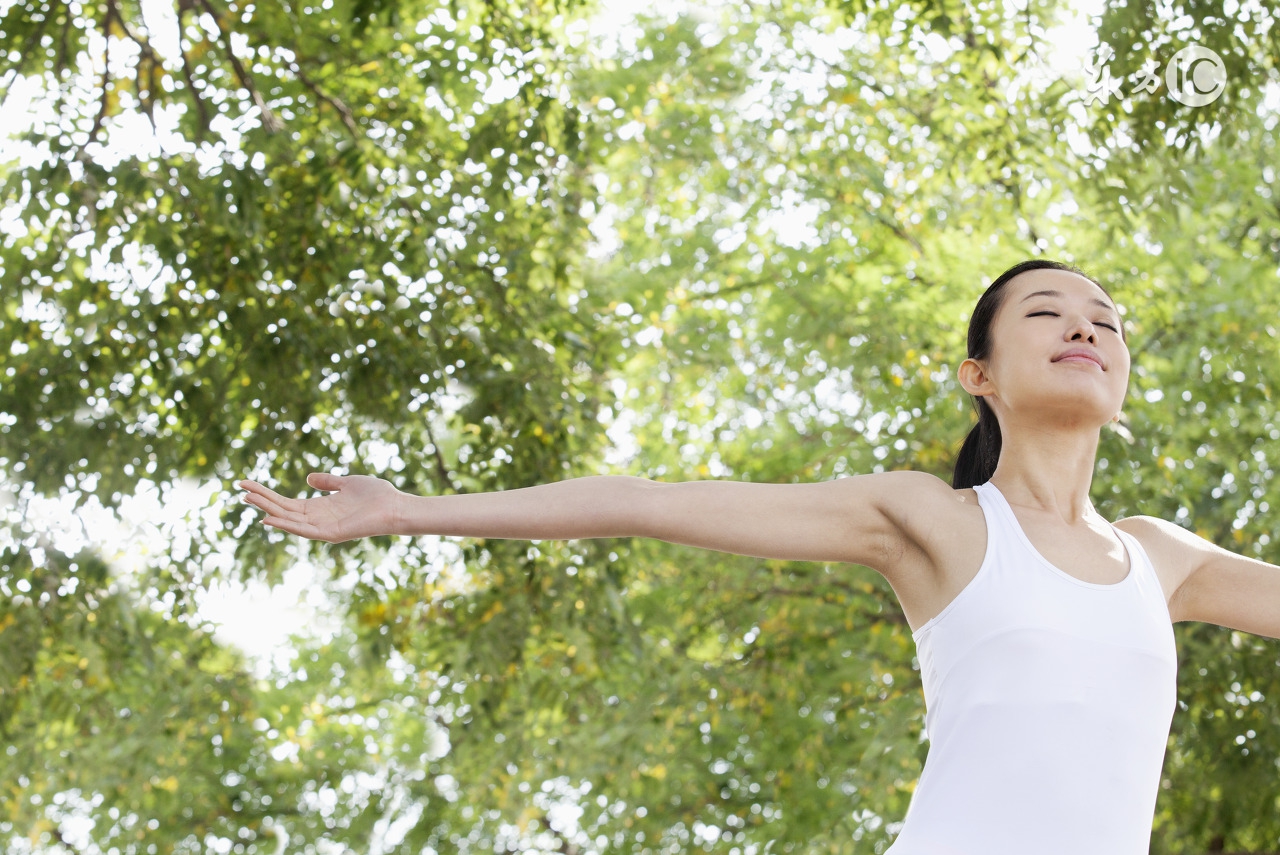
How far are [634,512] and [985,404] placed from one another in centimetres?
68

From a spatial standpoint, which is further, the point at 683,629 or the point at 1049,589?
the point at 683,629

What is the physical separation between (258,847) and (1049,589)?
908 cm

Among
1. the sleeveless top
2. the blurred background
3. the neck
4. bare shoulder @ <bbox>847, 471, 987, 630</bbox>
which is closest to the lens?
the sleeveless top

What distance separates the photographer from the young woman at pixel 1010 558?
4.71 ft

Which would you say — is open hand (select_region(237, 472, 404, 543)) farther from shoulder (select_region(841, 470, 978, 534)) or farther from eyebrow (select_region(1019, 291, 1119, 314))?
eyebrow (select_region(1019, 291, 1119, 314))

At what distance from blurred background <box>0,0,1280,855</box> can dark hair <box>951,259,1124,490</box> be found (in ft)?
9.17

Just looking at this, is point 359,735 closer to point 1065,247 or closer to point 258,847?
point 258,847

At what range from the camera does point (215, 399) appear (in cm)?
538

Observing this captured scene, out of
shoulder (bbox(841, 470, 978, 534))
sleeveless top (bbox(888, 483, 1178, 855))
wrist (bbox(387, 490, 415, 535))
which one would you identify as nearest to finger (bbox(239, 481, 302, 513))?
wrist (bbox(387, 490, 415, 535))

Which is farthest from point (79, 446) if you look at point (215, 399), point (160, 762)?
point (160, 762)

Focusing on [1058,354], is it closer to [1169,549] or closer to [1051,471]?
[1051,471]

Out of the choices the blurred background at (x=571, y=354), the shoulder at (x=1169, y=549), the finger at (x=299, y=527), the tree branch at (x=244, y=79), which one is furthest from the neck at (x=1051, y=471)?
the tree branch at (x=244, y=79)

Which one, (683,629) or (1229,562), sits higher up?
(683,629)

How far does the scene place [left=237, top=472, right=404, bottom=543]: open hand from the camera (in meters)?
1.50
